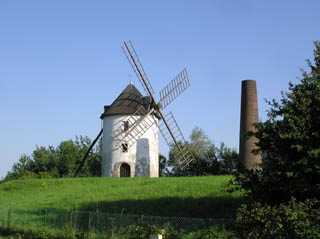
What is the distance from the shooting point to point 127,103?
33562 mm

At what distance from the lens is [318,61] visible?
14.0 m

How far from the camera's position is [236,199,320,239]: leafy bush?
10.0 meters

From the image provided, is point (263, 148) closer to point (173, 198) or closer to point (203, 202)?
point (203, 202)

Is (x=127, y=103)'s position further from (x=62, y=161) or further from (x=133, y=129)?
(x=62, y=161)

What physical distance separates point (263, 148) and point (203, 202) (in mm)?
6018

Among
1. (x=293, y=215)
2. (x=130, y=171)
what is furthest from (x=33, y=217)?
(x=130, y=171)

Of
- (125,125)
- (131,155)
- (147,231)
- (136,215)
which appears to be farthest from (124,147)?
(147,231)

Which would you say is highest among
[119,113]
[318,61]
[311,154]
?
[119,113]

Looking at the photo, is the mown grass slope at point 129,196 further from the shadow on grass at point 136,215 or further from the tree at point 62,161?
the tree at point 62,161

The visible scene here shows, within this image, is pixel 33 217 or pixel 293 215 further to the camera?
pixel 33 217

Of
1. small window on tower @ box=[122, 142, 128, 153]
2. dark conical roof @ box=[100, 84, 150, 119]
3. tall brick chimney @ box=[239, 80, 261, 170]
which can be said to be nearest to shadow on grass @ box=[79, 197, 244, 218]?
tall brick chimney @ box=[239, 80, 261, 170]

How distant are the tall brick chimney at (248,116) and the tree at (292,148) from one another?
37.7 feet

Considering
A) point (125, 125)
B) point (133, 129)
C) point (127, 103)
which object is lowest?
point (133, 129)

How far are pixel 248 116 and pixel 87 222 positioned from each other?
1334 cm
